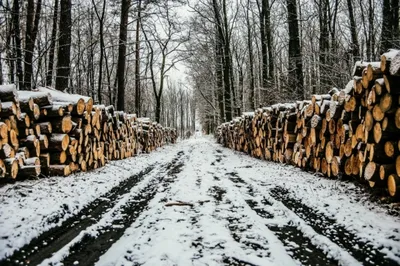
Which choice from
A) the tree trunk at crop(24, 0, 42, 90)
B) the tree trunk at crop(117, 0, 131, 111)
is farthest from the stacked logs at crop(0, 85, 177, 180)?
the tree trunk at crop(117, 0, 131, 111)

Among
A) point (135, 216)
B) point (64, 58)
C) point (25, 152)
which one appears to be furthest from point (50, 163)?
point (64, 58)

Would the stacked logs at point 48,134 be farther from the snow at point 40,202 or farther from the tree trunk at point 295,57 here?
the tree trunk at point 295,57

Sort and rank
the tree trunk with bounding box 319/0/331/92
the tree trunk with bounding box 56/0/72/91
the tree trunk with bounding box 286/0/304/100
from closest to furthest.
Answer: the tree trunk with bounding box 56/0/72/91
the tree trunk with bounding box 319/0/331/92
the tree trunk with bounding box 286/0/304/100

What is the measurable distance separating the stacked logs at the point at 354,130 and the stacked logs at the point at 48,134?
17.7 ft

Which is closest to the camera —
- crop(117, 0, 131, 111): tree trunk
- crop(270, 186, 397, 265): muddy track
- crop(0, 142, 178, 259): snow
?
crop(270, 186, 397, 265): muddy track

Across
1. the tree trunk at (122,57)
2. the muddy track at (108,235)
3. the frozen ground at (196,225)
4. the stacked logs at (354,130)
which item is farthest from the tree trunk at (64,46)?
the stacked logs at (354,130)

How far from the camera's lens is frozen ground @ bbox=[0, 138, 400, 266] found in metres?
2.90

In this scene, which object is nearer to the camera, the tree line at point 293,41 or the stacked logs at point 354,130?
the stacked logs at point 354,130

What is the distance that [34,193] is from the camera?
4988mm

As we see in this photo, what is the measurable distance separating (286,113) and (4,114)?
694cm

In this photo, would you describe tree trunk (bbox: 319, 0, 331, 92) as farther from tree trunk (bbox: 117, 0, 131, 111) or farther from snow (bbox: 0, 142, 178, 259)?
snow (bbox: 0, 142, 178, 259)

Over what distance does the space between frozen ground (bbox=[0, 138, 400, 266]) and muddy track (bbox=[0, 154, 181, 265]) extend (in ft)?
0.03

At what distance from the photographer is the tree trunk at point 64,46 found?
417 inches

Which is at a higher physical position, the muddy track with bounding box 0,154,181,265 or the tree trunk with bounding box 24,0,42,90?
the tree trunk with bounding box 24,0,42,90
